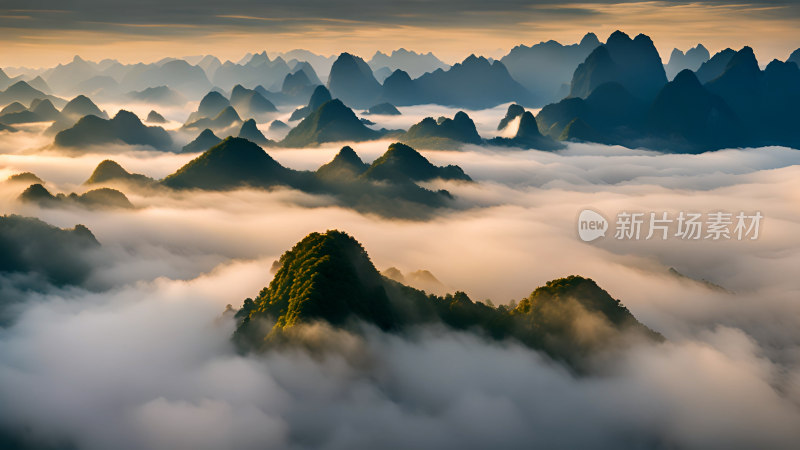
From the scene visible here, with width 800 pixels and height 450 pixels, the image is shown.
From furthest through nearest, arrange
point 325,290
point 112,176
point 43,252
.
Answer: point 112,176
point 43,252
point 325,290

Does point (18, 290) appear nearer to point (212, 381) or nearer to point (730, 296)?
point (212, 381)

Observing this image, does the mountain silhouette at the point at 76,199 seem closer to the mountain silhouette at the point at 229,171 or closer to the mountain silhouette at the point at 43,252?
the mountain silhouette at the point at 229,171

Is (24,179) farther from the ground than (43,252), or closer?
farther from the ground

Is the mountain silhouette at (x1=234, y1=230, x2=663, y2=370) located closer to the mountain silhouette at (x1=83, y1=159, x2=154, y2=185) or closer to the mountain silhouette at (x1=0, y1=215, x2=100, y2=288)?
the mountain silhouette at (x1=0, y1=215, x2=100, y2=288)

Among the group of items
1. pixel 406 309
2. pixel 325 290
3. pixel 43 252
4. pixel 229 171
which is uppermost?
pixel 229 171

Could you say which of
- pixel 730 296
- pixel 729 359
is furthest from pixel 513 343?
pixel 730 296

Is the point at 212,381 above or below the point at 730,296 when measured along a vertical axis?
below

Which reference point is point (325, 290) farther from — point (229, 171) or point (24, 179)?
point (24, 179)

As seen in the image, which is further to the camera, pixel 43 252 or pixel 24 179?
pixel 24 179

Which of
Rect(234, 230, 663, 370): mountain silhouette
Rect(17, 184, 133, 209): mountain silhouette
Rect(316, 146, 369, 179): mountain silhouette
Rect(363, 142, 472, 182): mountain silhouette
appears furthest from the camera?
Rect(316, 146, 369, 179): mountain silhouette

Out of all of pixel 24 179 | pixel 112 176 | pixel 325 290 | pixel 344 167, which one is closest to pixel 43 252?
pixel 325 290

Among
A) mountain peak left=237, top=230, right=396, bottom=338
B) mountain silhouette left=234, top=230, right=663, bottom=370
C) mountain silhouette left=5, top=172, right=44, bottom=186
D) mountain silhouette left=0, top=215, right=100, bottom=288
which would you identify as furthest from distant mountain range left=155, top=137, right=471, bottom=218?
mountain peak left=237, top=230, right=396, bottom=338
